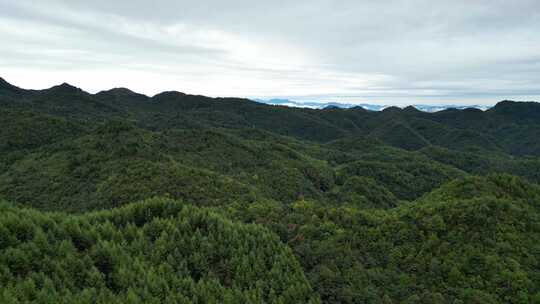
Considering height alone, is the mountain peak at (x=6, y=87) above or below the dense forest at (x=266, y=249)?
above

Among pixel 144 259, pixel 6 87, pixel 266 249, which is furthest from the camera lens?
pixel 6 87

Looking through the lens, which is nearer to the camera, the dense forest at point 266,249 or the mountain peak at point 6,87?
the dense forest at point 266,249

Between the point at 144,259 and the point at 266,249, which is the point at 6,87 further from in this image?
the point at 266,249

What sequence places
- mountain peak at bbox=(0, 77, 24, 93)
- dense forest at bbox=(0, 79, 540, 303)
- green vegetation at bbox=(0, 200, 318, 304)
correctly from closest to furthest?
1. green vegetation at bbox=(0, 200, 318, 304)
2. dense forest at bbox=(0, 79, 540, 303)
3. mountain peak at bbox=(0, 77, 24, 93)

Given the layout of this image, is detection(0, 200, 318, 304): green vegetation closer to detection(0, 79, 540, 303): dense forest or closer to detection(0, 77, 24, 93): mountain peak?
detection(0, 79, 540, 303): dense forest

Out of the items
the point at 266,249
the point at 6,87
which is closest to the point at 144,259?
the point at 266,249

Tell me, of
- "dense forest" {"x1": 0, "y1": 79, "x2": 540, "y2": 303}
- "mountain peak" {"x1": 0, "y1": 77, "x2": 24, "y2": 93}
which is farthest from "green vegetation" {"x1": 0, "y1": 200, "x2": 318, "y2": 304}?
"mountain peak" {"x1": 0, "y1": 77, "x2": 24, "y2": 93}

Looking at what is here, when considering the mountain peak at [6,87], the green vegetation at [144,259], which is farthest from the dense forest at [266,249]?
the mountain peak at [6,87]

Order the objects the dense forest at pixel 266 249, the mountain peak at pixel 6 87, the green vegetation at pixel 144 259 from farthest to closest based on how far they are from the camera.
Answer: the mountain peak at pixel 6 87
the dense forest at pixel 266 249
the green vegetation at pixel 144 259

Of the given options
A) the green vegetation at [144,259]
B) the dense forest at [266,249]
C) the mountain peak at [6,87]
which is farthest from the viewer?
the mountain peak at [6,87]

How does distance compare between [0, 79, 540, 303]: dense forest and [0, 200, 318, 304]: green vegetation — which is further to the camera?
[0, 79, 540, 303]: dense forest

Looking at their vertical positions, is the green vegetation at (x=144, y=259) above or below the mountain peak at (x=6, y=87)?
below

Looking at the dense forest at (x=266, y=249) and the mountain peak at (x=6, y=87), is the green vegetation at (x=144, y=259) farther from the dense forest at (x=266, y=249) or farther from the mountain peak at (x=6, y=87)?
the mountain peak at (x=6, y=87)
